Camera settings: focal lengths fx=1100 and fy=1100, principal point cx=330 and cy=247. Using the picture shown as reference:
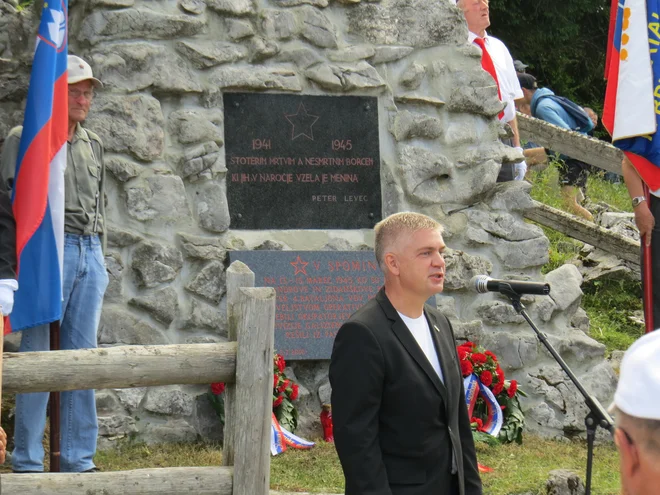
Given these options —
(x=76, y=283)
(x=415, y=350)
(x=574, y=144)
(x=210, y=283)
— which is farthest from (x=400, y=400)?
(x=574, y=144)

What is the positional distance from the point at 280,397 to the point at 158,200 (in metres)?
1.34

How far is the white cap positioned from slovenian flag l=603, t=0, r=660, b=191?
4.92 meters

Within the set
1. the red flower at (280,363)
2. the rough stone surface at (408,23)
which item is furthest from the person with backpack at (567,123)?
the red flower at (280,363)

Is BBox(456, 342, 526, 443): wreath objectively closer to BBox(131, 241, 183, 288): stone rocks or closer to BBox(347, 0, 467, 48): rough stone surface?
BBox(131, 241, 183, 288): stone rocks

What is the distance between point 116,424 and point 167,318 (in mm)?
667

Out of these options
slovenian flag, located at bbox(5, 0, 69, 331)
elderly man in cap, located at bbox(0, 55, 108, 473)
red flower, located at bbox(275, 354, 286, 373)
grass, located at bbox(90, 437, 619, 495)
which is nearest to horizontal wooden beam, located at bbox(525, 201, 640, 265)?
grass, located at bbox(90, 437, 619, 495)

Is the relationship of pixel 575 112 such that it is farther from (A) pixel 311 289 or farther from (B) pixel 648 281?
(A) pixel 311 289

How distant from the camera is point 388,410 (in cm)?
378

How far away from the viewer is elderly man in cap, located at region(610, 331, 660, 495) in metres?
1.57

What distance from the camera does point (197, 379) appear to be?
4238 millimetres

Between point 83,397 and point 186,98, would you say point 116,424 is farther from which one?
point 186,98

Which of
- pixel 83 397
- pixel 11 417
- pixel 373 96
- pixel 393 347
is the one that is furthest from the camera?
pixel 373 96

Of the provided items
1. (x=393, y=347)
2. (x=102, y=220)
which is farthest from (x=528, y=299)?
(x=393, y=347)

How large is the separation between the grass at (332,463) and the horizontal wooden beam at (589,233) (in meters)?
2.09
